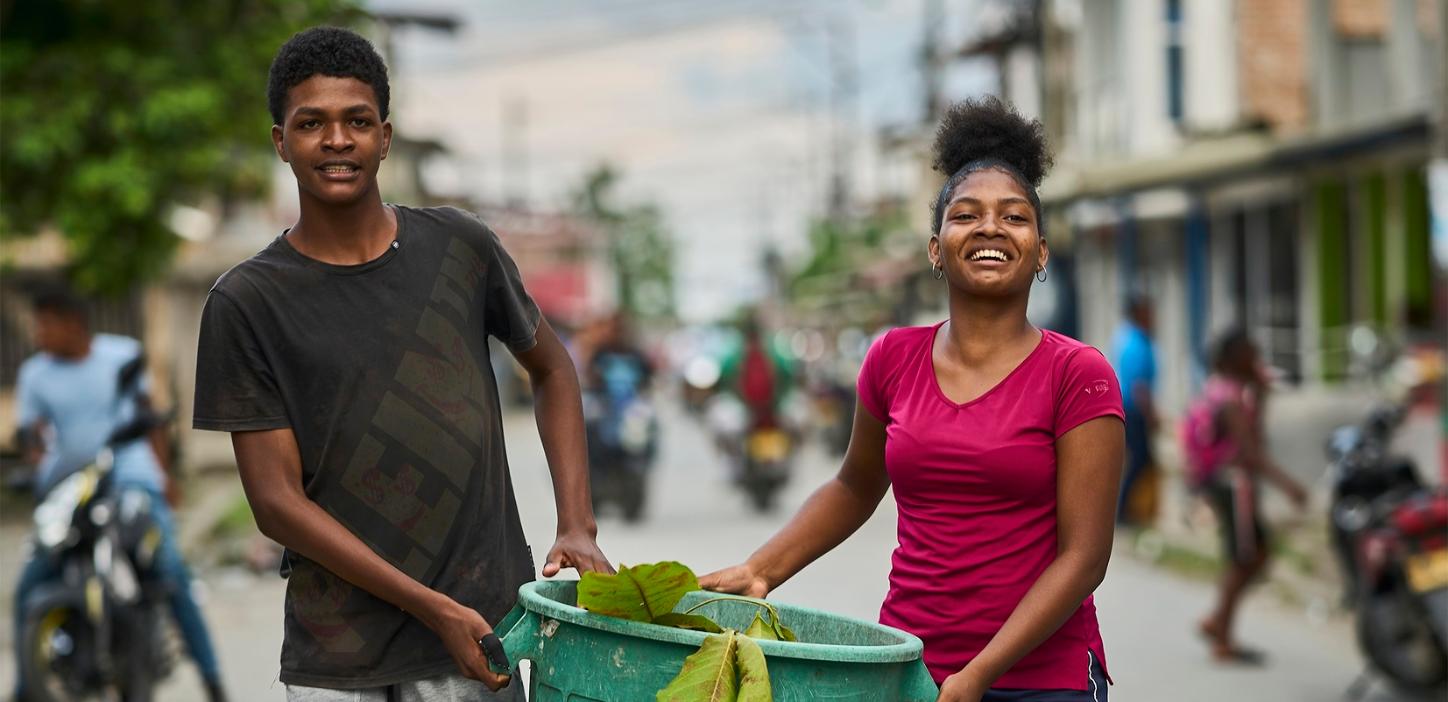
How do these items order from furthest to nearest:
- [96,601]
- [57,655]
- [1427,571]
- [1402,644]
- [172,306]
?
1. [172,306]
2. [1402,644]
3. [1427,571]
4. [57,655]
5. [96,601]

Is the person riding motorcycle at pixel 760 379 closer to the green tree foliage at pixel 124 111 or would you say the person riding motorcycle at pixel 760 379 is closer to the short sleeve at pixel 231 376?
the green tree foliage at pixel 124 111

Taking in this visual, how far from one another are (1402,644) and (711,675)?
5.65 metres

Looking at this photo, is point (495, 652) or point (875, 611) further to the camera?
point (875, 611)

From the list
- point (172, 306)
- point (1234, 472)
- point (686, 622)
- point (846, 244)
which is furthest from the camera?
point (846, 244)

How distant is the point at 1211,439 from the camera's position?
948 cm

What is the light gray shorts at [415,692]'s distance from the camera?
325 cm

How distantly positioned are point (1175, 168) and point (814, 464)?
25.4ft

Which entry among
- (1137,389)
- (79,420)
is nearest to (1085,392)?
(79,420)

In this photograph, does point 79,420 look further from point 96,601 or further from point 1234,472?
point 1234,472

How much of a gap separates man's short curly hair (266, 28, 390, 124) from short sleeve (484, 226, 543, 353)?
13.6 inches

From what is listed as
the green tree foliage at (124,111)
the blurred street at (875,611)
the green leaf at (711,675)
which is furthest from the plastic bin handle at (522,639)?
the green tree foliage at (124,111)

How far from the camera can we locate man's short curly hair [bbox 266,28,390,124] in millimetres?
3227

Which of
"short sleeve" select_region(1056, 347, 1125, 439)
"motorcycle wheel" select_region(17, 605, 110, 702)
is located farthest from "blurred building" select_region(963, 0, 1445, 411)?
"short sleeve" select_region(1056, 347, 1125, 439)

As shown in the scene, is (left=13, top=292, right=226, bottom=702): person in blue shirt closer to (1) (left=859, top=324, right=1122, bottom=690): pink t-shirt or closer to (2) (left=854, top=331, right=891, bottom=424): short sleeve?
(2) (left=854, top=331, right=891, bottom=424): short sleeve
